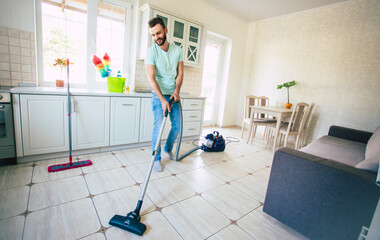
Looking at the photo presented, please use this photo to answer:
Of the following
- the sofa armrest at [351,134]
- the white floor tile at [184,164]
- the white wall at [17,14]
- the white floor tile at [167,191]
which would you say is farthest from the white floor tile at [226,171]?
the white wall at [17,14]

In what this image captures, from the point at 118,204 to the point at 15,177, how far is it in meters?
1.07

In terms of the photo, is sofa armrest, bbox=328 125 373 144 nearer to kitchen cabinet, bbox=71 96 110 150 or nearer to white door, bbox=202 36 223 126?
white door, bbox=202 36 223 126

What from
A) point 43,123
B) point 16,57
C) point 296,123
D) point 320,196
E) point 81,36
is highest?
point 81,36

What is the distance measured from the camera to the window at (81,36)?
96.0 inches

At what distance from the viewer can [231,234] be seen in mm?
1338

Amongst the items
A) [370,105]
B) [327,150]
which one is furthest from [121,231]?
[370,105]

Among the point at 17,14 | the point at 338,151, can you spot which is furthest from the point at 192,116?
the point at 17,14

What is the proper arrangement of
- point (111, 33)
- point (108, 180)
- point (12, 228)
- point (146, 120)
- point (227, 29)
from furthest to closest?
1. point (227, 29)
2. point (111, 33)
3. point (146, 120)
4. point (108, 180)
5. point (12, 228)

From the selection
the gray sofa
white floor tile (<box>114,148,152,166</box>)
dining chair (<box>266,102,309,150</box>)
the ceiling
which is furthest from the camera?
the ceiling

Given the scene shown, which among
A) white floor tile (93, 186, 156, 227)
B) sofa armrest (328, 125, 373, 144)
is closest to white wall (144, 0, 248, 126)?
sofa armrest (328, 125, 373, 144)

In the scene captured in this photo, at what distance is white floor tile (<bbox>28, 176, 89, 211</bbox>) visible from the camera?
1.45m

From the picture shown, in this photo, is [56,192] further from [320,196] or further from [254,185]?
[320,196]

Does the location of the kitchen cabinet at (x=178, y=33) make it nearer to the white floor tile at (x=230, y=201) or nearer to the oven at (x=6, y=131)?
the oven at (x=6, y=131)

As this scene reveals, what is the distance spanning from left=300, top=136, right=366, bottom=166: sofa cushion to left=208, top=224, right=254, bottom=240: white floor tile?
3.62 feet
